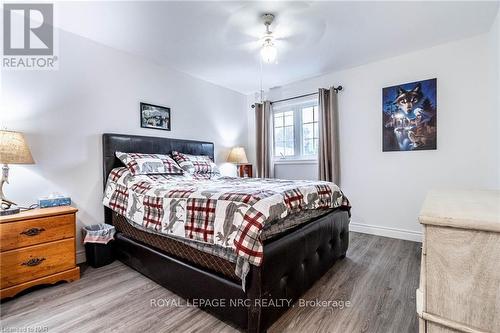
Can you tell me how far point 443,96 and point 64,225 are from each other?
430cm

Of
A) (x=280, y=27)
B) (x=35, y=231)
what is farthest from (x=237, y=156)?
(x=35, y=231)

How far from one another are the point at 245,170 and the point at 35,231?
3.09 metres

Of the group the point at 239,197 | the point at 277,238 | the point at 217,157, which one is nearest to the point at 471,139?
the point at 277,238

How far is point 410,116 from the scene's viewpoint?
9.85 ft

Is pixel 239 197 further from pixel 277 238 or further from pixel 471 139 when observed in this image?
pixel 471 139

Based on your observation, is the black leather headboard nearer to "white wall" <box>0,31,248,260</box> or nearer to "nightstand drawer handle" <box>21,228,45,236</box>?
"white wall" <box>0,31,248,260</box>

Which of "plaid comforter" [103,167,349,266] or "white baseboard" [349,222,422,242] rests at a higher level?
"plaid comforter" [103,167,349,266]

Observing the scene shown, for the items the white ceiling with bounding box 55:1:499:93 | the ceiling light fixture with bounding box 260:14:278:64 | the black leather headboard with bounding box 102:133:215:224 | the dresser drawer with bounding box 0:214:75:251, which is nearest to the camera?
the dresser drawer with bounding box 0:214:75:251

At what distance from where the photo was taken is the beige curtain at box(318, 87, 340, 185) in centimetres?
355

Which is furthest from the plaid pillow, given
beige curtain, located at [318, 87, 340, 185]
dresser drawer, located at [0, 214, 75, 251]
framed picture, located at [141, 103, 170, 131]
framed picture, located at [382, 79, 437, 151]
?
framed picture, located at [382, 79, 437, 151]

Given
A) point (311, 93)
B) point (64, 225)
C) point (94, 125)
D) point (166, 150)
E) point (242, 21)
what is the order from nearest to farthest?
point (64, 225), point (242, 21), point (94, 125), point (166, 150), point (311, 93)

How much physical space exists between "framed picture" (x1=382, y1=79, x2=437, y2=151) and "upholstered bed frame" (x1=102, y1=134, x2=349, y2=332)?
1.46 m

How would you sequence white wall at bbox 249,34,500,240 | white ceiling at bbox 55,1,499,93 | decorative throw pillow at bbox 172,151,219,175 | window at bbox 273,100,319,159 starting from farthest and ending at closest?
Result: window at bbox 273,100,319,159
decorative throw pillow at bbox 172,151,219,175
white wall at bbox 249,34,500,240
white ceiling at bbox 55,1,499,93

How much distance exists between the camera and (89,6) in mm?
2080
